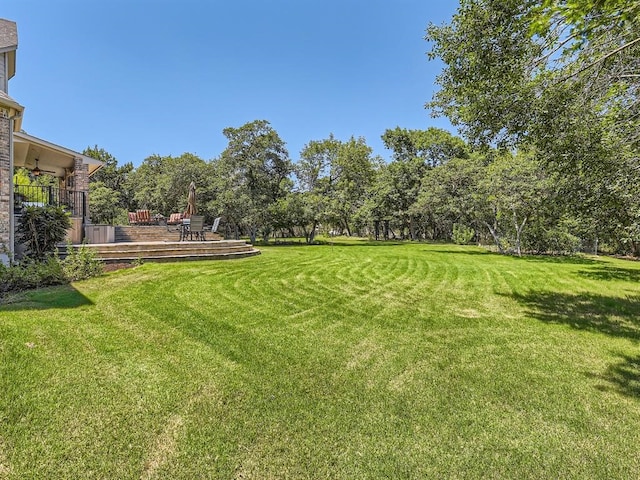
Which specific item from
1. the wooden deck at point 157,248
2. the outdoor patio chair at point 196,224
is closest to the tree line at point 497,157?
the wooden deck at point 157,248

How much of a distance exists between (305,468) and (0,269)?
21.7ft

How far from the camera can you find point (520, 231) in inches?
717

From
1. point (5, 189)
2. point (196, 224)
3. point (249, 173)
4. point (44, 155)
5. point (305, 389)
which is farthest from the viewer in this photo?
point (249, 173)

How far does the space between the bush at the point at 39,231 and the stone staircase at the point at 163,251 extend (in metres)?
0.51

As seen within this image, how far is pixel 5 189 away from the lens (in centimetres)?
688

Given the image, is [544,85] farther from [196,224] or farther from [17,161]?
[17,161]

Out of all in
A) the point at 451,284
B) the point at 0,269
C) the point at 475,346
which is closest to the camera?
the point at 475,346

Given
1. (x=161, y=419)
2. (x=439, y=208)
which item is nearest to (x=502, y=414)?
(x=161, y=419)

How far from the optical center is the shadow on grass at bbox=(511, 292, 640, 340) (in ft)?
16.4

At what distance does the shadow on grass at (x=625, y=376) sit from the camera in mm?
3053

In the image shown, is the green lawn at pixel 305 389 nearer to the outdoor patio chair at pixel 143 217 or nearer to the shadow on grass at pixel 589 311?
the shadow on grass at pixel 589 311

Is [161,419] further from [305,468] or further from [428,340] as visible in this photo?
[428,340]

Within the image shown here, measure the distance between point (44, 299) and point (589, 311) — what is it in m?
9.31

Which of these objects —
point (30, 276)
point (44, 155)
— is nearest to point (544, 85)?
point (30, 276)
